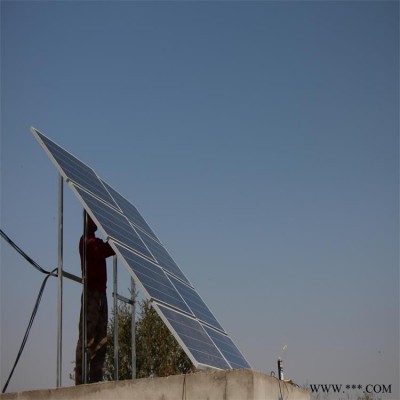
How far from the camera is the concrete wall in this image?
12.3m

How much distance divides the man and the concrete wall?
207cm

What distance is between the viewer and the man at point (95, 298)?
50.6 ft

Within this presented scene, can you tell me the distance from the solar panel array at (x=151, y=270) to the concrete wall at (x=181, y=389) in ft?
1.81

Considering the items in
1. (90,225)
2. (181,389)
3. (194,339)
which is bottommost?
(181,389)

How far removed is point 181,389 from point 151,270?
3.16 metres

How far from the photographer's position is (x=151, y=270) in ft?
50.5

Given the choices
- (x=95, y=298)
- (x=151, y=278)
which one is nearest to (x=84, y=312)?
(x=95, y=298)

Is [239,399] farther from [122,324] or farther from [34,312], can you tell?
[122,324]

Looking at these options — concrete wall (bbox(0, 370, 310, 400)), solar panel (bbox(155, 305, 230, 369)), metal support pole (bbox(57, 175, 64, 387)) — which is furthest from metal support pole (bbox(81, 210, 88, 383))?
solar panel (bbox(155, 305, 230, 369))

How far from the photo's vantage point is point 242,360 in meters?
17.9

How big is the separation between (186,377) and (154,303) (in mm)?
1346

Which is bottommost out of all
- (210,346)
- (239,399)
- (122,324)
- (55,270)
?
(239,399)

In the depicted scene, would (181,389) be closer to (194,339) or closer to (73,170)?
(194,339)

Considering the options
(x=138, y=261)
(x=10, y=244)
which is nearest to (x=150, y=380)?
(x=138, y=261)
